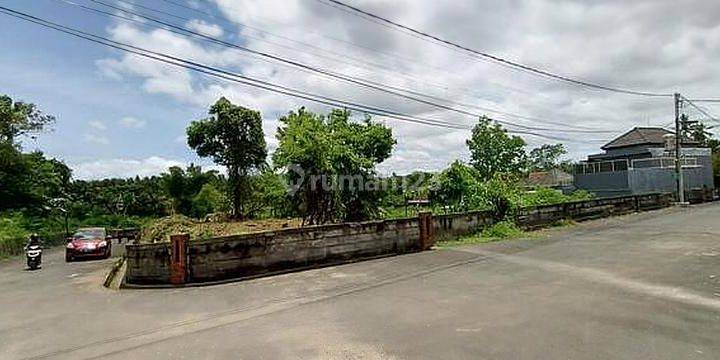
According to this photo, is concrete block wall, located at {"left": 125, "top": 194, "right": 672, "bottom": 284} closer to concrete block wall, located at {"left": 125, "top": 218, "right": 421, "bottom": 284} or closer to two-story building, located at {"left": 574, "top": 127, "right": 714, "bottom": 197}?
concrete block wall, located at {"left": 125, "top": 218, "right": 421, "bottom": 284}

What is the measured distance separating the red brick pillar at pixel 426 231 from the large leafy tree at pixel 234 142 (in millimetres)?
12382

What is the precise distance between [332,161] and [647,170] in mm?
27739

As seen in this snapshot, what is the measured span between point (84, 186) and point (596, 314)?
43974mm

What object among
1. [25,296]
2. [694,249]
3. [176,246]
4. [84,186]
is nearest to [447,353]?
[176,246]

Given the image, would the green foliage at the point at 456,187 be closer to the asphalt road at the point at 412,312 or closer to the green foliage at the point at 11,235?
the asphalt road at the point at 412,312

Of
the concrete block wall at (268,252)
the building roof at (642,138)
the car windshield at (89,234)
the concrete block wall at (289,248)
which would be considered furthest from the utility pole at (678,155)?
the car windshield at (89,234)

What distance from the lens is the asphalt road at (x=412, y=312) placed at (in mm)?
5523

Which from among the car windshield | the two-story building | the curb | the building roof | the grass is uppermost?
the building roof

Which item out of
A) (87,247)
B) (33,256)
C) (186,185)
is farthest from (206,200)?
(33,256)

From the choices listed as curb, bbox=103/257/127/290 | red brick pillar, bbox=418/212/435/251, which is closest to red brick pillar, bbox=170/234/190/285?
curb, bbox=103/257/127/290

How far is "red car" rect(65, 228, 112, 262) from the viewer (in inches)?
717

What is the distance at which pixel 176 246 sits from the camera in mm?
10508

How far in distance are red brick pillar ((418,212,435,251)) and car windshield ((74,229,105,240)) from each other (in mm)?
13187

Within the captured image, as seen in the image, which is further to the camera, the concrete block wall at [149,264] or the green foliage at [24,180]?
the green foliage at [24,180]
